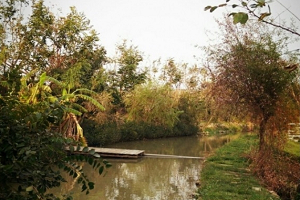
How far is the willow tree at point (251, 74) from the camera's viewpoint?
835 centimetres

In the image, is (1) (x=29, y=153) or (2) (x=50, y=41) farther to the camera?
(2) (x=50, y=41)

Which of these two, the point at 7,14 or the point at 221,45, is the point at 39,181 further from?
the point at 7,14

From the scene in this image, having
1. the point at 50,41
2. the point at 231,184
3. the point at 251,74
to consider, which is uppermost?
the point at 50,41

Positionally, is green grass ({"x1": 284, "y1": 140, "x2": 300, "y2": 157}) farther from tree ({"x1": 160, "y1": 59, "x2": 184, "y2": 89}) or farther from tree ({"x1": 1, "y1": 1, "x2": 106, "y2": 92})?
tree ({"x1": 160, "y1": 59, "x2": 184, "y2": 89})

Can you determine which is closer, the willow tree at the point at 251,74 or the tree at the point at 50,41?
the willow tree at the point at 251,74

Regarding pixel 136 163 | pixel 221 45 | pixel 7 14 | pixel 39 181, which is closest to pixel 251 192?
pixel 221 45

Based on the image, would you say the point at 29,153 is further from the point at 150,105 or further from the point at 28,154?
the point at 150,105

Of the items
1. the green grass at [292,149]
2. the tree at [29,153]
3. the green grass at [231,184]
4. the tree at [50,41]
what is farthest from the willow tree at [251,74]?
the tree at [50,41]

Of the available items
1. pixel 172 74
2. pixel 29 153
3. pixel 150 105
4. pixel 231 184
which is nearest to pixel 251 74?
pixel 231 184

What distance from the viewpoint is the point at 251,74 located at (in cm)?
841

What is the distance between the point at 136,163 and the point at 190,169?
266 centimetres

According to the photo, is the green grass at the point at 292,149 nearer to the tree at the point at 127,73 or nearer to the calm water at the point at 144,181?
the calm water at the point at 144,181

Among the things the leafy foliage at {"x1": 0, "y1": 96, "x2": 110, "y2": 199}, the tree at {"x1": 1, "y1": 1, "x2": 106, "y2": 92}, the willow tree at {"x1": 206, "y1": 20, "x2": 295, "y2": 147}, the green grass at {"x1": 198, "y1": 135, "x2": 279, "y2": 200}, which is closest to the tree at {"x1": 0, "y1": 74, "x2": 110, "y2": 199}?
the leafy foliage at {"x1": 0, "y1": 96, "x2": 110, "y2": 199}

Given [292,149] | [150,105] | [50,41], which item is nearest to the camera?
[292,149]
